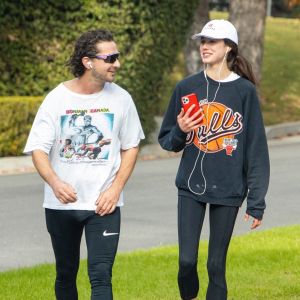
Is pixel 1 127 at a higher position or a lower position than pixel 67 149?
lower

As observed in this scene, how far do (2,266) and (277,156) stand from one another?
10.9 meters

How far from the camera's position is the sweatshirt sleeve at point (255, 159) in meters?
6.68

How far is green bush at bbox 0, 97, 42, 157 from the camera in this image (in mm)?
17953

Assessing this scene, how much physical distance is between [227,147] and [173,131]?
0.34 metres

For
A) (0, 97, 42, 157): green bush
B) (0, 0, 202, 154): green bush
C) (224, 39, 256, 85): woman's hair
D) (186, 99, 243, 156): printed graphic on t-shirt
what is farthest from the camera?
(0, 0, 202, 154): green bush

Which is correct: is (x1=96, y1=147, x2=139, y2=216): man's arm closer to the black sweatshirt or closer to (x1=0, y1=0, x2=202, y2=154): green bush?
the black sweatshirt

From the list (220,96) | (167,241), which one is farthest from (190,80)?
(167,241)

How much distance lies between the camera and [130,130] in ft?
21.2

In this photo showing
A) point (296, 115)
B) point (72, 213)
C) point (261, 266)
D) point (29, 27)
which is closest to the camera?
point (72, 213)

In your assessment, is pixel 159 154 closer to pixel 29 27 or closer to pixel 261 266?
pixel 29 27

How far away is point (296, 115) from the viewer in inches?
1071

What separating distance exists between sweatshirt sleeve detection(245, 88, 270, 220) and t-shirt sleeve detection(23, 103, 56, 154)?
120 cm

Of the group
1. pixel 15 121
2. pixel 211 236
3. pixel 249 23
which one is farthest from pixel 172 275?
pixel 249 23

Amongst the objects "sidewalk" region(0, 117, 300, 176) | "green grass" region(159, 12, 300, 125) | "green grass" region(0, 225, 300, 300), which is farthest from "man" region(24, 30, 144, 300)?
"green grass" region(159, 12, 300, 125)
